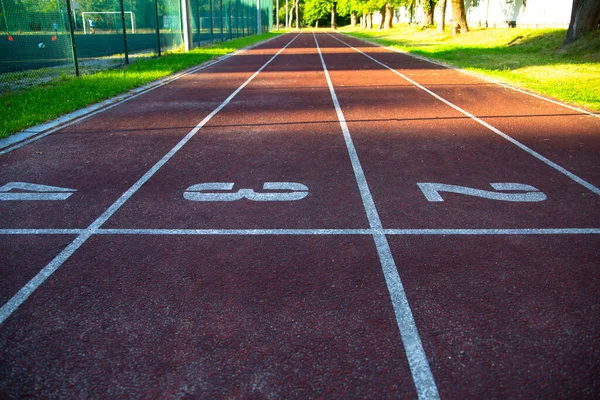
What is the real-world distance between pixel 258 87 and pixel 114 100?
4.48 m

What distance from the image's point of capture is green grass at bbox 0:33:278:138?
34.2ft

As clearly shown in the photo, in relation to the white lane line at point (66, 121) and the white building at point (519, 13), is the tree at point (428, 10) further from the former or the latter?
the white lane line at point (66, 121)

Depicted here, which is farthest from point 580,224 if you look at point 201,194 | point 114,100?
point 114,100

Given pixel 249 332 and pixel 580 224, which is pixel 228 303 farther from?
pixel 580 224

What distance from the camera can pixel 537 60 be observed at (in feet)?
72.8

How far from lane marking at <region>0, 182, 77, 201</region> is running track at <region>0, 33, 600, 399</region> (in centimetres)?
4

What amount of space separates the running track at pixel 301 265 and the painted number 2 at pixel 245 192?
0.14 ft

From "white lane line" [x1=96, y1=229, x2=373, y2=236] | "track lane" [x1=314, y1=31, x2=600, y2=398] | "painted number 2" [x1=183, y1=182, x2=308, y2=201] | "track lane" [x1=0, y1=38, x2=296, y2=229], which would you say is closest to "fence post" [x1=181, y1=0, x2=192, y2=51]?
"track lane" [x1=0, y1=38, x2=296, y2=229]

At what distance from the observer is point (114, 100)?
43.8 feet

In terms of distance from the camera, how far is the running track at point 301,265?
3150mm

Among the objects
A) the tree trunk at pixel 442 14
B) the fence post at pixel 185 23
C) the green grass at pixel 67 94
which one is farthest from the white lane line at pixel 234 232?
the tree trunk at pixel 442 14

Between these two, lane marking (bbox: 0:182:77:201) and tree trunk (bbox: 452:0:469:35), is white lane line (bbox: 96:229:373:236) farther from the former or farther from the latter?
tree trunk (bbox: 452:0:469:35)

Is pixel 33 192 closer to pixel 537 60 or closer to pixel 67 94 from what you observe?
pixel 67 94

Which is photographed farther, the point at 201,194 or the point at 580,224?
the point at 201,194
